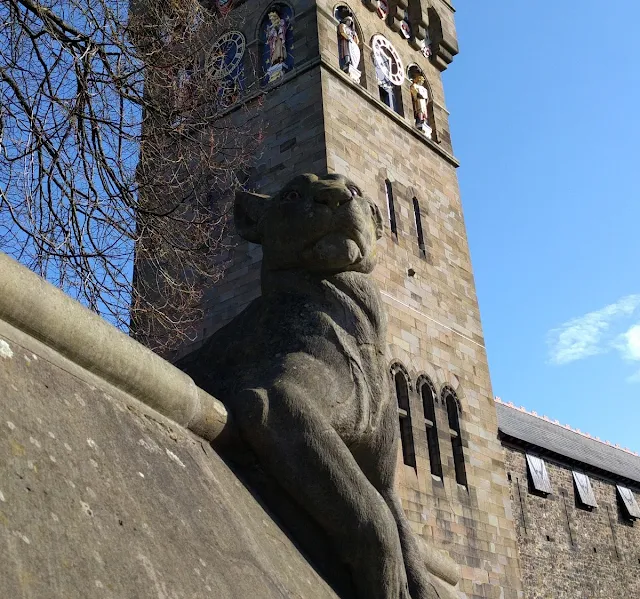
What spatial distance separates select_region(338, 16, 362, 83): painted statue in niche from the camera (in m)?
16.5

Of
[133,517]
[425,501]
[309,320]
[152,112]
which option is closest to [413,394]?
[425,501]

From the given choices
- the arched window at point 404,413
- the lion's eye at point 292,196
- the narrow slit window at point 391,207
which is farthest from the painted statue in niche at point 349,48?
the lion's eye at point 292,196

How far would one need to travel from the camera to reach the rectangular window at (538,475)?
21.8m

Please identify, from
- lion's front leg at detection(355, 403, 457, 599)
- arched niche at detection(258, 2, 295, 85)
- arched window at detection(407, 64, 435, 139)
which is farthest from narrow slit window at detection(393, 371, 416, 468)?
lion's front leg at detection(355, 403, 457, 599)

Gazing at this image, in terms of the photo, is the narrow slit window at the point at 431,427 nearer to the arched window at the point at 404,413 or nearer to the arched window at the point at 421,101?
the arched window at the point at 404,413

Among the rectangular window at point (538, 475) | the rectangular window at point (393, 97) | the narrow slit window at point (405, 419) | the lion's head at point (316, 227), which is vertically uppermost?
the rectangular window at point (393, 97)

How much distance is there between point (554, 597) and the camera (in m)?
21.0

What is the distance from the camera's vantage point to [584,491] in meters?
24.0

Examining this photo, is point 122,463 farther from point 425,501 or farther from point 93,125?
point 425,501

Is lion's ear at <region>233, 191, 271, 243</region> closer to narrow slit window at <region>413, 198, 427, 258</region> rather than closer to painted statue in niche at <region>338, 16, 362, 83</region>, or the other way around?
narrow slit window at <region>413, 198, 427, 258</region>

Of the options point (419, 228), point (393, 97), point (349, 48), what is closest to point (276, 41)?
point (349, 48)

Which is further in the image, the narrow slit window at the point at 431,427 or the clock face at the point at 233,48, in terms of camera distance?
the clock face at the point at 233,48

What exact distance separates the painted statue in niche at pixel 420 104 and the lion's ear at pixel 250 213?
1555 cm

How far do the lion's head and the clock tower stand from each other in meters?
10.8
